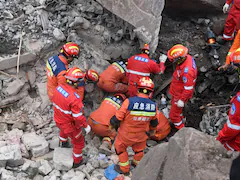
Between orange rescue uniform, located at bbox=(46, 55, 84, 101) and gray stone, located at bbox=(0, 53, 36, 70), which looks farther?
gray stone, located at bbox=(0, 53, 36, 70)

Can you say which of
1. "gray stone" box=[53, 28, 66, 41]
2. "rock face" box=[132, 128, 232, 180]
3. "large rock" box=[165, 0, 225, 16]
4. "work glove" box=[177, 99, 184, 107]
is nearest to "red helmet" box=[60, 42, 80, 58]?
"gray stone" box=[53, 28, 66, 41]

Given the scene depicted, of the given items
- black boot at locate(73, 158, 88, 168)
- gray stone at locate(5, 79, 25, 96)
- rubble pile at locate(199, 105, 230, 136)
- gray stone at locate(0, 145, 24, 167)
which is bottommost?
black boot at locate(73, 158, 88, 168)

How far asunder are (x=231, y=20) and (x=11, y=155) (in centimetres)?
517

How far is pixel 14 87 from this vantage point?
236 inches

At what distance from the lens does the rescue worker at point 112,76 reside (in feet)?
20.8

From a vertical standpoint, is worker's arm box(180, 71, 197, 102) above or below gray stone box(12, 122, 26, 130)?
above

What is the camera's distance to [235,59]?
436 centimetres

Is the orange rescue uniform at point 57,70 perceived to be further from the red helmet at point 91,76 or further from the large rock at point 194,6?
the large rock at point 194,6

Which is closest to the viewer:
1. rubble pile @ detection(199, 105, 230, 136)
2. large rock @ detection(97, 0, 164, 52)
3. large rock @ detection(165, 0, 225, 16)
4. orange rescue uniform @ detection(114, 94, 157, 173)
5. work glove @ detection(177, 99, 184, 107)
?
orange rescue uniform @ detection(114, 94, 157, 173)

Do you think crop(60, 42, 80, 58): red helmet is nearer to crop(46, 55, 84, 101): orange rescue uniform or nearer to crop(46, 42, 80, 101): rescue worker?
crop(46, 42, 80, 101): rescue worker

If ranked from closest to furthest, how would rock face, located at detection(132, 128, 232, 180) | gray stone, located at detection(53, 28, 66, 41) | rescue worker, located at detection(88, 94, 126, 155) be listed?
rock face, located at detection(132, 128, 232, 180)
rescue worker, located at detection(88, 94, 126, 155)
gray stone, located at detection(53, 28, 66, 41)

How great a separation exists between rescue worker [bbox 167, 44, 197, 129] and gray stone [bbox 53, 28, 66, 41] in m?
2.25

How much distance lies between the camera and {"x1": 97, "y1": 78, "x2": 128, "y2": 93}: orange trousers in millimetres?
6375

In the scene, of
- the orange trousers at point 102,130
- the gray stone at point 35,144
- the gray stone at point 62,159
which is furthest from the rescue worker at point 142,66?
the gray stone at point 35,144
